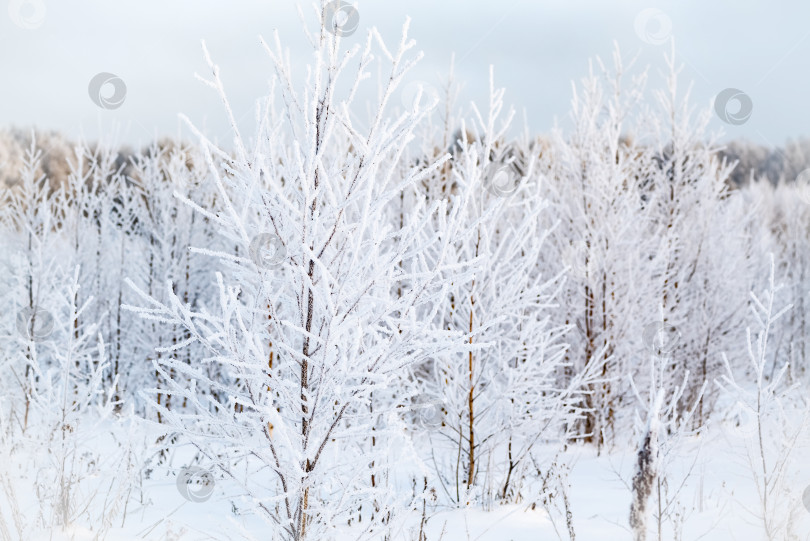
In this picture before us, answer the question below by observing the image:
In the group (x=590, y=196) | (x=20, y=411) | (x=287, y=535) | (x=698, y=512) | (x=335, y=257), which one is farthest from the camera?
(x=20, y=411)

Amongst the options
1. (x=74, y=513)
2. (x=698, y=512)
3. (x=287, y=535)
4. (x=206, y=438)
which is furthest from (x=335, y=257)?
(x=698, y=512)

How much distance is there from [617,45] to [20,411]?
10.5 m

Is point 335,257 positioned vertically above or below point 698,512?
above

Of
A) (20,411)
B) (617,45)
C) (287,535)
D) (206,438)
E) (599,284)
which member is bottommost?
(20,411)

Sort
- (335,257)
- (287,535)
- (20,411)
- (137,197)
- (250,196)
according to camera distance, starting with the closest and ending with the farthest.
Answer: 1. (250,196)
2. (335,257)
3. (287,535)
4. (20,411)
5. (137,197)

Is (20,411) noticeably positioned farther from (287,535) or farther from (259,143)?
(259,143)

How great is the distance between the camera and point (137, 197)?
1270 cm

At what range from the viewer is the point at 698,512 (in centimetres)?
525

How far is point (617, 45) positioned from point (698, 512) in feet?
23.5

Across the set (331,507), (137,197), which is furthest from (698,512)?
(137,197)

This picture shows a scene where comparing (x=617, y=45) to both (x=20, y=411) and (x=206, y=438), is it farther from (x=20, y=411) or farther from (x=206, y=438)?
(x=20, y=411)

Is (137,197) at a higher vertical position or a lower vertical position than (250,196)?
higher

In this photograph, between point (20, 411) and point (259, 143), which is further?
point (20, 411)

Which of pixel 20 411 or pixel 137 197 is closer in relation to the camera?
pixel 20 411
